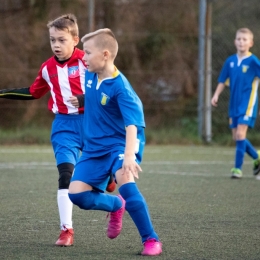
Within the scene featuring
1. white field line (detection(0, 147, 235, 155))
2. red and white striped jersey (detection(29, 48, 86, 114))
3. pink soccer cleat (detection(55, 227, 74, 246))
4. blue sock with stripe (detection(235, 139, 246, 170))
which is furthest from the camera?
white field line (detection(0, 147, 235, 155))

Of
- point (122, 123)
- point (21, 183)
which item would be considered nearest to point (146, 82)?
point (21, 183)

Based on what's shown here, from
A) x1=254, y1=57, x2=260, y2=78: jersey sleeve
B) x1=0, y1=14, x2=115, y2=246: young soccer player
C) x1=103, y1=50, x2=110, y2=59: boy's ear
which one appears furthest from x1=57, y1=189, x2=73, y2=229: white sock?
x1=254, y1=57, x2=260, y2=78: jersey sleeve

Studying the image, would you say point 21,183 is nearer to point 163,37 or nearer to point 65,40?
point 65,40

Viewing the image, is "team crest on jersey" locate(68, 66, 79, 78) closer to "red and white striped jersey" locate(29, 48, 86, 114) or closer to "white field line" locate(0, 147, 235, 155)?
"red and white striped jersey" locate(29, 48, 86, 114)

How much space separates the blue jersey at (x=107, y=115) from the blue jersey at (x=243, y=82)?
17.1 ft

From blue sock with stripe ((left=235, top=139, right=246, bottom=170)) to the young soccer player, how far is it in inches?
158

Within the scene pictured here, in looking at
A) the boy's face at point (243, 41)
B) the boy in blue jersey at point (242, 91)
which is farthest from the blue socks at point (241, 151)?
the boy's face at point (243, 41)

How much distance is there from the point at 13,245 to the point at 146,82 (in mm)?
10763

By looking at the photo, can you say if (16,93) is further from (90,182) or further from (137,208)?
(137,208)

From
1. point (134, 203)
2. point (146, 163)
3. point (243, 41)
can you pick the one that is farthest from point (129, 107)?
point (146, 163)

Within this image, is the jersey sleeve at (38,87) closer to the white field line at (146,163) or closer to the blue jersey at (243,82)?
the blue jersey at (243,82)

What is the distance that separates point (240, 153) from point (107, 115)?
5.15 m

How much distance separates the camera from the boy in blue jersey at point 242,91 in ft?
31.9

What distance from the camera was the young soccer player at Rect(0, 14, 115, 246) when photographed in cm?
536
